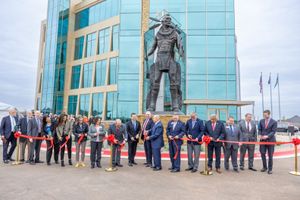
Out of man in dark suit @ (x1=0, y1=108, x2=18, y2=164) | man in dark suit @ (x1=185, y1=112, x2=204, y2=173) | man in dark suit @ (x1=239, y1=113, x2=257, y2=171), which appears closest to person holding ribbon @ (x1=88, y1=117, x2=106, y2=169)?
man in dark suit @ (x1=185, y1=112, x2=204, y2=173)

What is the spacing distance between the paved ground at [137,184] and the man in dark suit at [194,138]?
1.77ft

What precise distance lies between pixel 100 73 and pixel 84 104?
5.30m

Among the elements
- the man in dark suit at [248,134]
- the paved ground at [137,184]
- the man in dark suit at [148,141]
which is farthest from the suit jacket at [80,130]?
the man in dark suit at [248,134]

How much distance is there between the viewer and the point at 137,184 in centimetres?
536

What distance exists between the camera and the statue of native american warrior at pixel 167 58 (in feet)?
33.5

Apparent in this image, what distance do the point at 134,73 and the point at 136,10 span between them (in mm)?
7883

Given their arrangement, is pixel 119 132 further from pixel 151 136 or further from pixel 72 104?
pixel 72 104

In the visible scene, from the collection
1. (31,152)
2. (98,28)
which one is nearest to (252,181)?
(31,152)

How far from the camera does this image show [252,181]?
5895 millimetres

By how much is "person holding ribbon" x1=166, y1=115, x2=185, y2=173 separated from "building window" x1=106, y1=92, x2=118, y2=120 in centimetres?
2220

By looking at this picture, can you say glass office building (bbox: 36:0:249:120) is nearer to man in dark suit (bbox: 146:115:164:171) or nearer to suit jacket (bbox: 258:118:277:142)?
suit jacket (bbox: 258:118:277:142)

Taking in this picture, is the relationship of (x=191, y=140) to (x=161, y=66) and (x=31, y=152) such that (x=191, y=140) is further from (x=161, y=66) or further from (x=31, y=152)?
(x=31, y=152)

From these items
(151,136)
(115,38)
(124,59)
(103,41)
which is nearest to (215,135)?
(151,136)

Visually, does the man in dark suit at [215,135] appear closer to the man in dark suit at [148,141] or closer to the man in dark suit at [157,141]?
the man in dark suit at [157,141]
